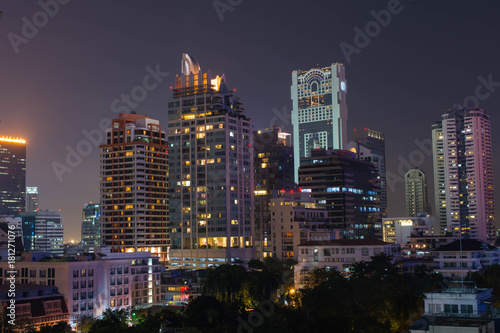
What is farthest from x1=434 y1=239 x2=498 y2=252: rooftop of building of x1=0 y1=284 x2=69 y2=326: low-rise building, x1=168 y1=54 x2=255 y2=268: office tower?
x1=0 y1=284 x2=69 y2=326: low-rise building

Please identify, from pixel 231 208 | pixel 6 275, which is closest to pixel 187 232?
pixel 231 208

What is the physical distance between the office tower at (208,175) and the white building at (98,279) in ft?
158

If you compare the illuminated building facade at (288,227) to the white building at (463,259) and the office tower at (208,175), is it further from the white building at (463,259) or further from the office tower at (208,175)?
the white building at (463,259)

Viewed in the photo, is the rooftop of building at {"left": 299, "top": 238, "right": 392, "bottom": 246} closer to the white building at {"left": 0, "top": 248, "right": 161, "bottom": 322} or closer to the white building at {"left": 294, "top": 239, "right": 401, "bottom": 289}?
the white building at {"left": 294, "top": 239, "right": 401, "bottom": 289}

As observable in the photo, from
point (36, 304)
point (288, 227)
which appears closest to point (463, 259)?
point (288, 227)

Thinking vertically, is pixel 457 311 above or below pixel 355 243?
below

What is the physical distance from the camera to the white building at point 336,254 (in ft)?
467

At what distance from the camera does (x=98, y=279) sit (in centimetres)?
11725

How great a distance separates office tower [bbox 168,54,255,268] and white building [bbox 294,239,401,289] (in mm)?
37446

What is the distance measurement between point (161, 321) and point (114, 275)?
3340cm

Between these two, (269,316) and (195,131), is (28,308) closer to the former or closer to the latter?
(269,316)

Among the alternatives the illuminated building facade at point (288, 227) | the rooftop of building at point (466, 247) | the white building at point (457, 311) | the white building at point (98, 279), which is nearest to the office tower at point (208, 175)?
the illuminated building facade at point (288, 227)

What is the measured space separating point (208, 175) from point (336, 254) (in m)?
55.9

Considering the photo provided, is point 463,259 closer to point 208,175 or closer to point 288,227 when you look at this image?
point 288,227
